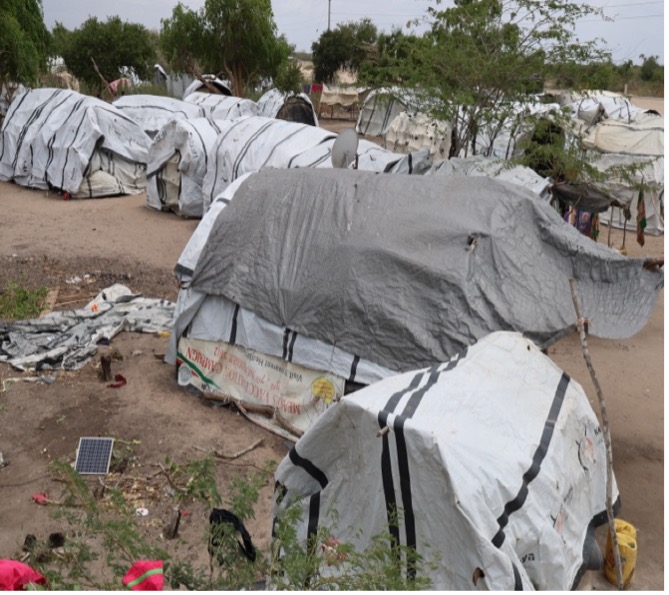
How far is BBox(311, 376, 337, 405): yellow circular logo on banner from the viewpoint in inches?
234

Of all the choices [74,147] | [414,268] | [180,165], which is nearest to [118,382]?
[414,268]

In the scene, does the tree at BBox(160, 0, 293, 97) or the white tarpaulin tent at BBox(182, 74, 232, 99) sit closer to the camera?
the white tarpaulin tent at BBox(182, 74, 232, 99)

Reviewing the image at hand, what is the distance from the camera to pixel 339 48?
36656mm

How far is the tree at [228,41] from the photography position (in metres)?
25.0

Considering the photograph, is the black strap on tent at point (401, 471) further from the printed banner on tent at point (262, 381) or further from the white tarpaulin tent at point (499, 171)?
the white tarpaulin tent at point (499, 171)

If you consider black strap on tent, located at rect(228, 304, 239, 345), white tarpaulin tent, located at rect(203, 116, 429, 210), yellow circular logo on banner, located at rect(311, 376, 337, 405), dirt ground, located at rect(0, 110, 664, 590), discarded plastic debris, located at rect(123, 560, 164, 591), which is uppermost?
white tarpaulin tent, located at rect(203, 116, 429, 210)

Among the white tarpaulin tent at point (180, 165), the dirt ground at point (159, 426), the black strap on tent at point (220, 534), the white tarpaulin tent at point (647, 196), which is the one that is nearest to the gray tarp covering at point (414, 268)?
the dirt ground at point (159, 426)

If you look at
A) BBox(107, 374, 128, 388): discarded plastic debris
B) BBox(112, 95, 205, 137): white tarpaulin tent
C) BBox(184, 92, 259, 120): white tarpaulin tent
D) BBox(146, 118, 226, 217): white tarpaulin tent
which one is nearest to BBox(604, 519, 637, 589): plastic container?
BBox(107, 374, 128, 388): discarded plastic debris

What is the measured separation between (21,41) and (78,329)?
1298 cm

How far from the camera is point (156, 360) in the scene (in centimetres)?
741

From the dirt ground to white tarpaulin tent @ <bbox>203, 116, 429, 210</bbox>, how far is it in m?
3.00

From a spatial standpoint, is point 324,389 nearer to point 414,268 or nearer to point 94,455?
point 414,268

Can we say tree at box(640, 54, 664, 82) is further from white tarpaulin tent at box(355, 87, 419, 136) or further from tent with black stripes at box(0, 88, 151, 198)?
tent with black stripes at box(0, 88, 151, 198)

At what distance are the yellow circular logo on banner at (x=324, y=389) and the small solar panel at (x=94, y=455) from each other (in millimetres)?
1651
